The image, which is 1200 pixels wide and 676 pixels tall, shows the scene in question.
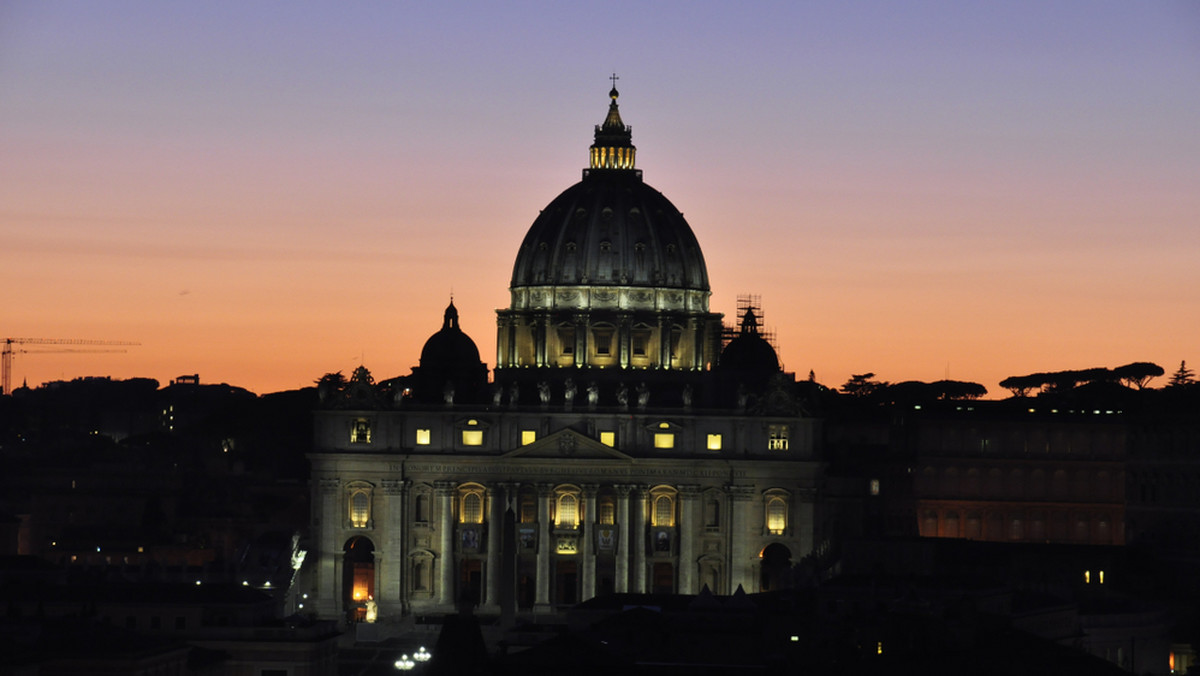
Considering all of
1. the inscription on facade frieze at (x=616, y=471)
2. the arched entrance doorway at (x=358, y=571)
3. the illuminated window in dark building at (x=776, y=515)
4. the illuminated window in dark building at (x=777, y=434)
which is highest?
the illuminated window in dark building at (x=777, y=434)

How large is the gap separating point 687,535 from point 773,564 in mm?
5206

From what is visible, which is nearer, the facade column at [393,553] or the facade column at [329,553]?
the facade column at [329,553]

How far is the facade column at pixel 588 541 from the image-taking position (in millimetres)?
196500

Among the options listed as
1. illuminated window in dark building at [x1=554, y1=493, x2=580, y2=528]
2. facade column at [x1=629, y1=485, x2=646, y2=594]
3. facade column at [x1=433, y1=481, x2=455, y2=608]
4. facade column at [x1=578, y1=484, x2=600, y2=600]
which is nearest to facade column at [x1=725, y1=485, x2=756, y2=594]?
facade column at [x1=629, y1=485, x2=646, y2=594]

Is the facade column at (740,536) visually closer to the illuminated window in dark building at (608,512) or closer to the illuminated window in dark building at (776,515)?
the illuminated window in dark building at (776,515)

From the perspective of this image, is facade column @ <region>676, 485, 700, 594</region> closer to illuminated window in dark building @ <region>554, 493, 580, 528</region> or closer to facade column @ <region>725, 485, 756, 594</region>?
facade column @ <region>725, 485, 756, 594</region>

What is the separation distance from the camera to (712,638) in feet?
472

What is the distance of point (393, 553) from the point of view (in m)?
198

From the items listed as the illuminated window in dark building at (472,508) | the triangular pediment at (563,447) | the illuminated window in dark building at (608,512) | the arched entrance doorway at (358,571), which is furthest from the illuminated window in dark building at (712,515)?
the arched entrance doorway at (358,571)

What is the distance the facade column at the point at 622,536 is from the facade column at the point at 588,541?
1.25 meters

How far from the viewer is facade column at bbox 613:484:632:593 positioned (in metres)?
197

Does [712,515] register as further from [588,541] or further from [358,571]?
[358,571]

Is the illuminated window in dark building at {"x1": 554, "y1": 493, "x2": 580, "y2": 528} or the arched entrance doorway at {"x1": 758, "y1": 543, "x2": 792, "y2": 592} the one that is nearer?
the arched entrance doorway at {"x1": 758, "y1": 543, "x2": 792, "y2": 592}

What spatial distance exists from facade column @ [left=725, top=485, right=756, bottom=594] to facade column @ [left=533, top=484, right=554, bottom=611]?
9.78 meters
